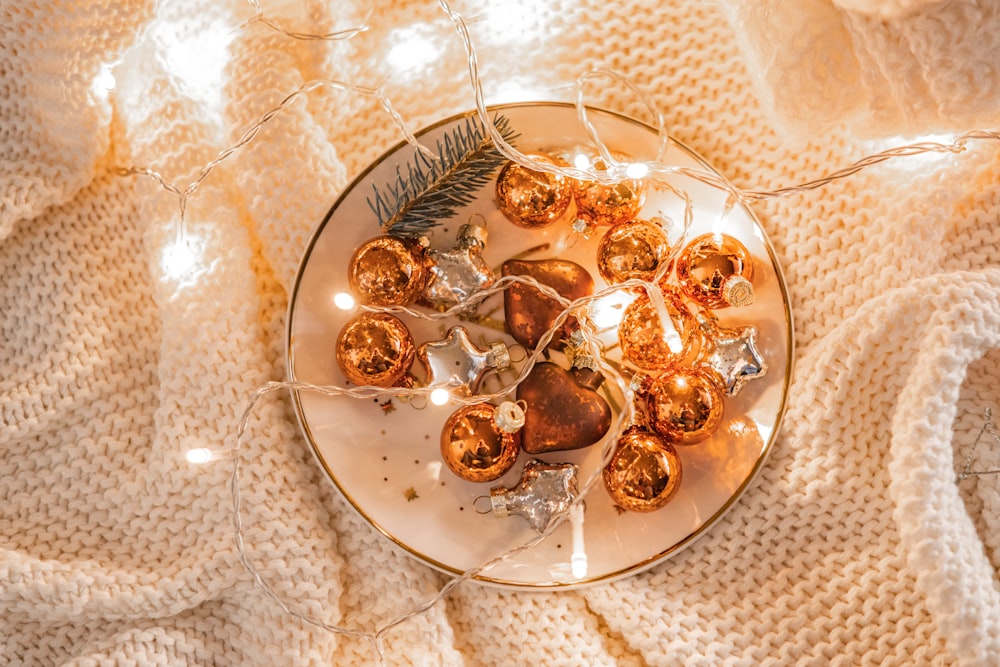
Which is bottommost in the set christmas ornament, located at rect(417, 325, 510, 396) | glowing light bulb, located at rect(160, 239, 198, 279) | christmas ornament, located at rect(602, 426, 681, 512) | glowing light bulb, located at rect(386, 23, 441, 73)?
christmas ornament, located at rect(602, 426, 681, 512)

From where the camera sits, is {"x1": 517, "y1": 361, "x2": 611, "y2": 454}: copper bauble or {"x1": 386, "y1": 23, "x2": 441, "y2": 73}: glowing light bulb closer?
{"x1": 517, "y1": 361, "x2": 611, "y2": 454}: copper bauble

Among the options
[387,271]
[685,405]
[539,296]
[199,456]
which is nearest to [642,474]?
[685,405]

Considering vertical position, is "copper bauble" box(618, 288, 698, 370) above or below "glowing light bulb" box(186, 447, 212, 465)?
below

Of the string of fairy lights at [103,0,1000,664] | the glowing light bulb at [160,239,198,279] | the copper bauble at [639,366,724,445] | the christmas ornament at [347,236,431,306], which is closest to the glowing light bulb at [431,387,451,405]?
the string of fairy lights at [103,0,1000,664]

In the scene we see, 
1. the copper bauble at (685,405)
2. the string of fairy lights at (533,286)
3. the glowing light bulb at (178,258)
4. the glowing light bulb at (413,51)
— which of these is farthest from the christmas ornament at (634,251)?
the glowing light bulb at (178,258)

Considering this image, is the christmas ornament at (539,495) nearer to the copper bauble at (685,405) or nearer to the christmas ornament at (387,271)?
the copper bauble at (685,405)

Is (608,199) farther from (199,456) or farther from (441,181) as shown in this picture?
(199,456)

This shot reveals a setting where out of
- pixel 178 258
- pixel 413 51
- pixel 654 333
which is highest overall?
pixel 413 51

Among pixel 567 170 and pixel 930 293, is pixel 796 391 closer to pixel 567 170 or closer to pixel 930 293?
pixel 930 293

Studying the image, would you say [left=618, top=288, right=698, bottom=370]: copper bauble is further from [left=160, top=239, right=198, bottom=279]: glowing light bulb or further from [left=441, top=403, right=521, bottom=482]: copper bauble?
[left=160, top=239, right=198, bottom=279]: glowing light bulb
